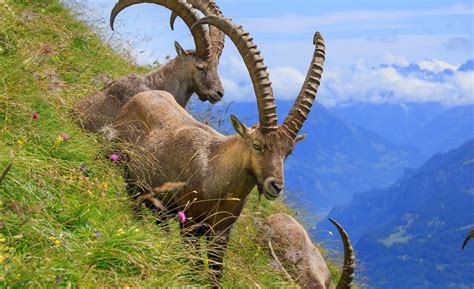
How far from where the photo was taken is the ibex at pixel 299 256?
417 inches

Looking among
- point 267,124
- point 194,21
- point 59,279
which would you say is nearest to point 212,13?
point 194,21

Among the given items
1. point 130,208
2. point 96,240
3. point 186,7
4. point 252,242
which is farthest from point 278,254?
point 96,240

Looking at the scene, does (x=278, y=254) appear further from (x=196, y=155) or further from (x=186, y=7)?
(x=186, y=7)

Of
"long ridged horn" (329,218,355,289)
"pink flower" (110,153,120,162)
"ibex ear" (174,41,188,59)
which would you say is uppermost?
"ibex ear" (174,41,188,59)

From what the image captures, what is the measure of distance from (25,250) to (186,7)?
891cm

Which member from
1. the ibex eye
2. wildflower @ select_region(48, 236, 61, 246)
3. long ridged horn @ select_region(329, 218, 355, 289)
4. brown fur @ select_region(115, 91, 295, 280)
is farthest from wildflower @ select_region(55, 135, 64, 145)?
long ridged horn @ select_region(329, 218, 355, 289)

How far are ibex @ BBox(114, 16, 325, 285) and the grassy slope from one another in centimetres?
47

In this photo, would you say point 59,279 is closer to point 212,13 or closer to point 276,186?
point 276,186

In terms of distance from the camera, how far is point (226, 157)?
809cm

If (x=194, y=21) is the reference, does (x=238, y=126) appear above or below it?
below

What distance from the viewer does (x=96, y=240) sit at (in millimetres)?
5375

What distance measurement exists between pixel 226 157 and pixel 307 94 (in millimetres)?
1251

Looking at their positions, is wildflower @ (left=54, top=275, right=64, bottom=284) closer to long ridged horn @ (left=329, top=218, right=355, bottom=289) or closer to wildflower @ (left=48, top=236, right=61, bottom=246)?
wildflower @ (left=48, top=236, right=61, bottom=246)

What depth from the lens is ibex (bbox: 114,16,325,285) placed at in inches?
303
